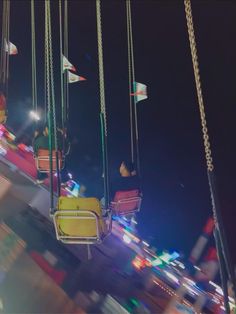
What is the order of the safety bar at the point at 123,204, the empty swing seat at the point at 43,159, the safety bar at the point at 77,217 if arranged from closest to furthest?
the safety bar at the point at 77,217
the safety bar at the point at 123,204
the empty swing seat at the point at 43,159

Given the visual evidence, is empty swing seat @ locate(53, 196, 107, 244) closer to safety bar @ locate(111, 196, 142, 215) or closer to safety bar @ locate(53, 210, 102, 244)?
safety bar @ locate(53, 210, 102, 244)

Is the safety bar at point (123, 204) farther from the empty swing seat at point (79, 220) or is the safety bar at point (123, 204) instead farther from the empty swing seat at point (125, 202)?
the empty swing seat at point (79, 220)

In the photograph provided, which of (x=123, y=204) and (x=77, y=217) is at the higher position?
(x=123, y=204)

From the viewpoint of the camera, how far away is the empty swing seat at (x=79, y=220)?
8.08 ft

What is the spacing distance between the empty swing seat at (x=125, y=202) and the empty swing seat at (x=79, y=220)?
48 cm

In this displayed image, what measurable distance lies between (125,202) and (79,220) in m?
0.70

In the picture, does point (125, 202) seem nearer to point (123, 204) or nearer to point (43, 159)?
point (123, 204)

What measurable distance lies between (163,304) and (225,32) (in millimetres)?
4330

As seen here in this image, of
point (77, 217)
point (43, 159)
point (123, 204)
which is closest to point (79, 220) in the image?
point (77, 217)

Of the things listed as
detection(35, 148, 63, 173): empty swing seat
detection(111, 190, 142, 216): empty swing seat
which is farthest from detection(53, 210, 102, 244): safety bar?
detection(35, 148, 63, 173): empty swing seat

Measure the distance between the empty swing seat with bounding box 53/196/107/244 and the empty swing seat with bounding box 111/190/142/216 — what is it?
1.56 ft

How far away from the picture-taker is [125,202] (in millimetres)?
3137

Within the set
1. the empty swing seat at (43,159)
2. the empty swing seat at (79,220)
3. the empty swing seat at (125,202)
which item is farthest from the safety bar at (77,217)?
the empty swing seat at (43,159)

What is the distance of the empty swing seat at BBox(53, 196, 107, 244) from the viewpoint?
2463 millimetres
